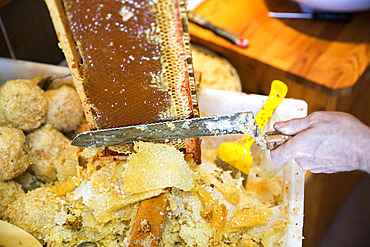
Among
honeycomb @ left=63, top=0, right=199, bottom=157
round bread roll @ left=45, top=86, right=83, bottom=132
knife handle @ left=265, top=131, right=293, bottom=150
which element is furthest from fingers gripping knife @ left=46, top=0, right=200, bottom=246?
round bread roll @ left=45, top=86, right=83, bottom=132

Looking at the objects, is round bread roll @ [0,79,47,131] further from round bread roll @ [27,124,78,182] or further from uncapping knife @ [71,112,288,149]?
uncapping knife @ [71,112,288,149]

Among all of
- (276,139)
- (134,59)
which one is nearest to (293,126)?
(276,139)

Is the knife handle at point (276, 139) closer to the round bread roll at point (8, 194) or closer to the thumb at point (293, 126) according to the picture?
the thumb at point (293, 126)

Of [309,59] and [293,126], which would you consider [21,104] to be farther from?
[309,59]

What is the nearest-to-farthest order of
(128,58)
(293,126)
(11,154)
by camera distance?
1. (128,58)
2. (293,126)
3. (11,154)

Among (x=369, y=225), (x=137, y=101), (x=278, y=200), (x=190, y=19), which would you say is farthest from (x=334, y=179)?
(x=137, y=101)

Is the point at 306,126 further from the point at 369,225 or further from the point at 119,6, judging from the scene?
the point at 369,225

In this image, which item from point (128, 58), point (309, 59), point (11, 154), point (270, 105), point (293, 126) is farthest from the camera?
point (309, 59)
